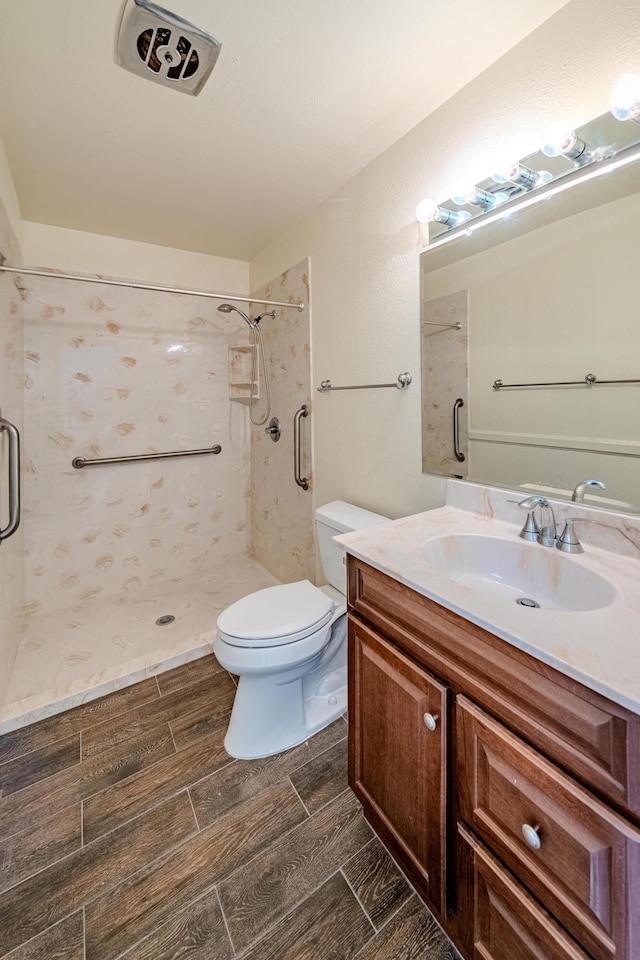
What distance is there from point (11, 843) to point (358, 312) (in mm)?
2197

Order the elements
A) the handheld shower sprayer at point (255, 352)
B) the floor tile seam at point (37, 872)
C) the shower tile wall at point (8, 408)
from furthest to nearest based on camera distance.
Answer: the handheld shower sprayer at point (255, 352)
the shower tile wall at point (8, 408)
the floor tile seam at point (37, 872)

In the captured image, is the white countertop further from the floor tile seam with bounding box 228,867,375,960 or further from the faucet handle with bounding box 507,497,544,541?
the floor tile seam with bounding box 228,867,375,960

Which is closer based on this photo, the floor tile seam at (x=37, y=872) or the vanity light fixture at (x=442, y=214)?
the floor tile seam at (x=37, y=872)

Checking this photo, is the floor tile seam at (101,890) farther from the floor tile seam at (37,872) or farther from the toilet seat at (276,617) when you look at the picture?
the toilet seat at (276,617)

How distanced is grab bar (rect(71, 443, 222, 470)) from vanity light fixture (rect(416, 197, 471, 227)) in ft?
6.59

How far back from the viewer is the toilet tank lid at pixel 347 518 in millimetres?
1604

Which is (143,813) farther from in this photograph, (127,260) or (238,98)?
(127,260)

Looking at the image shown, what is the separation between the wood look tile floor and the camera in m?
0.94

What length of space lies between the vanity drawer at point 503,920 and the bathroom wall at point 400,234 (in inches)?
39.0

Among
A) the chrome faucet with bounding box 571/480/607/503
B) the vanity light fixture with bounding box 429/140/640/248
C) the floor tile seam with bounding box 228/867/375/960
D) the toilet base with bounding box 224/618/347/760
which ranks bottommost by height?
the floor tile seam with bounding box 228/867/375/960

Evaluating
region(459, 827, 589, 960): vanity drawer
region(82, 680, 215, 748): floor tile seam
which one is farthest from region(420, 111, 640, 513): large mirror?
region(82, 680, 215, 748): floor tile seam

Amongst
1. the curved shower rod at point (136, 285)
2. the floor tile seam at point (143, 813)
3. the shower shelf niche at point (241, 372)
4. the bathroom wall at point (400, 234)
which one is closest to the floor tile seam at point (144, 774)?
the floor tile seam at point (143, 813)

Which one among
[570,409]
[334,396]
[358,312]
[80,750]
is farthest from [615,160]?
[80,750]

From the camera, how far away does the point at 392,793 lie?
100 centimetres
